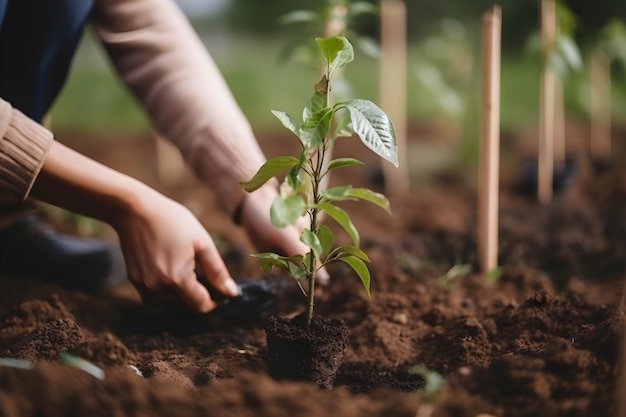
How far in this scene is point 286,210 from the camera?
3.48ft

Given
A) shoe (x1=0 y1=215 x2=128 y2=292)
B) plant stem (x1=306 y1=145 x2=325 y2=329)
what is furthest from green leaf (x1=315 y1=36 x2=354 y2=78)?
shoe (x1=0 y1=215 x2=128 y2=292)

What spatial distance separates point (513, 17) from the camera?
20.4 feet

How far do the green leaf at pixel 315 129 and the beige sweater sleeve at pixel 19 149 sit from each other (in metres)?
0.49

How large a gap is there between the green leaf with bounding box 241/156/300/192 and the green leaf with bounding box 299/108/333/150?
0.12 ft

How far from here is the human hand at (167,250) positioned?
1.39 m

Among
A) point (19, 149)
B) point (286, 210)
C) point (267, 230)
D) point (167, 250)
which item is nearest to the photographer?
point (286, 210)

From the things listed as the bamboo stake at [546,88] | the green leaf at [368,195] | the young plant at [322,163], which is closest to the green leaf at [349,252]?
the young plant at [322,163]

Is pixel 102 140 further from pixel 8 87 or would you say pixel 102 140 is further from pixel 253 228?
pixel 253 228

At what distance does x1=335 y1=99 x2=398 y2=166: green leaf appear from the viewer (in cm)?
110

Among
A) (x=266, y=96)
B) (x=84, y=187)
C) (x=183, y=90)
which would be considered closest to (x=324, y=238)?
(x=84, y=187)

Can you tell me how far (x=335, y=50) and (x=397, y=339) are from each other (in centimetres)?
61

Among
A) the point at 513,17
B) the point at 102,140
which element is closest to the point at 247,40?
the point at 513,17

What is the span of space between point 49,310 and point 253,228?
1.58 ft

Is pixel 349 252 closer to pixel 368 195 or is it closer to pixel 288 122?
pixel 368 195
